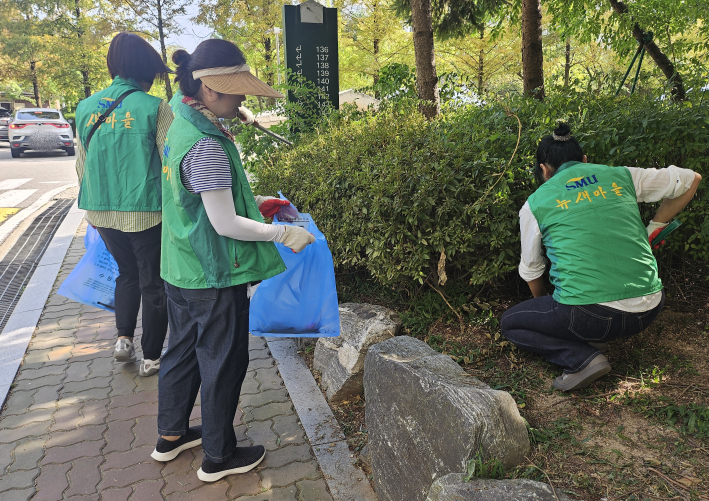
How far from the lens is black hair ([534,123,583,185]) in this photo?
255 centimetres

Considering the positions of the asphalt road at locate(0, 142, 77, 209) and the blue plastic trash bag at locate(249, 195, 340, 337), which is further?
the asphalt road at locate(0, 142, 77, 209)

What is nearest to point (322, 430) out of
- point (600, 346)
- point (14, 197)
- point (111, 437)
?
point (111, 437)

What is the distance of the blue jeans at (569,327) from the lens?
237cm

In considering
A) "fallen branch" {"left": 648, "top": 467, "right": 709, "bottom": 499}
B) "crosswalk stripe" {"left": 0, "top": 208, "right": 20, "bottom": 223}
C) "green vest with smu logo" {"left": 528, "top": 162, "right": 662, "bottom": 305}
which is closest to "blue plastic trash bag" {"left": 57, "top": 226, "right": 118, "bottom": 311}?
"green vest with smu logo" {"left": 528, "top": 162, "right": 662, "bottom": 305}

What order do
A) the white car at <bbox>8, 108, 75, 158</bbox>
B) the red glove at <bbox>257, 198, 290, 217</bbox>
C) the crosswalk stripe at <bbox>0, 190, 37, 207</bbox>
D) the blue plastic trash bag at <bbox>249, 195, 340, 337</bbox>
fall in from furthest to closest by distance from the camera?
1. the white car at <bbox>8, 108, 75, 158</bbox>
2. the crosswalk stripe at <bbox>0, 190, 37, 207</bbox>
3. the red glove at <bbox>257, 198, 290, 217</bbox>
4. the blue plastic trash bag at <bbox>249, 195, 340, 337</bbox>

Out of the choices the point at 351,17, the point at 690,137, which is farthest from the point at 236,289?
the point at 351,17

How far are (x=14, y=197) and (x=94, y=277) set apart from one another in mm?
8430

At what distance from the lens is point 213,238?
85.9 inches

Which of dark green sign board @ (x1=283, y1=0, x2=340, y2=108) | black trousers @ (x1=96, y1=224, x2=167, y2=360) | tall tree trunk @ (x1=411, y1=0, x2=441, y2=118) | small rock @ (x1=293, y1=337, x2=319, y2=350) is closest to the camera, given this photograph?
black trousers @ (x1=96, y1=224, x2=167, y2=360)

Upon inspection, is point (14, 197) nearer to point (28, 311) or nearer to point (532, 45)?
point (28, 311)

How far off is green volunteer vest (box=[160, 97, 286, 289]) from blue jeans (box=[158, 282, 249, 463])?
0.29 ft

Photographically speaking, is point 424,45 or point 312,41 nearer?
point 424,45

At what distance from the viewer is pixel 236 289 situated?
2.29 meters

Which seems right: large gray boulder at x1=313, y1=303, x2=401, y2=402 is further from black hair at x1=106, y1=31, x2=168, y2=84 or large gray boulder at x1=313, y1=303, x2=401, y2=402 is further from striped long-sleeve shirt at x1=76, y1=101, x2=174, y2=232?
black hair at x1=106, y1=31, x2=168, y2=84
